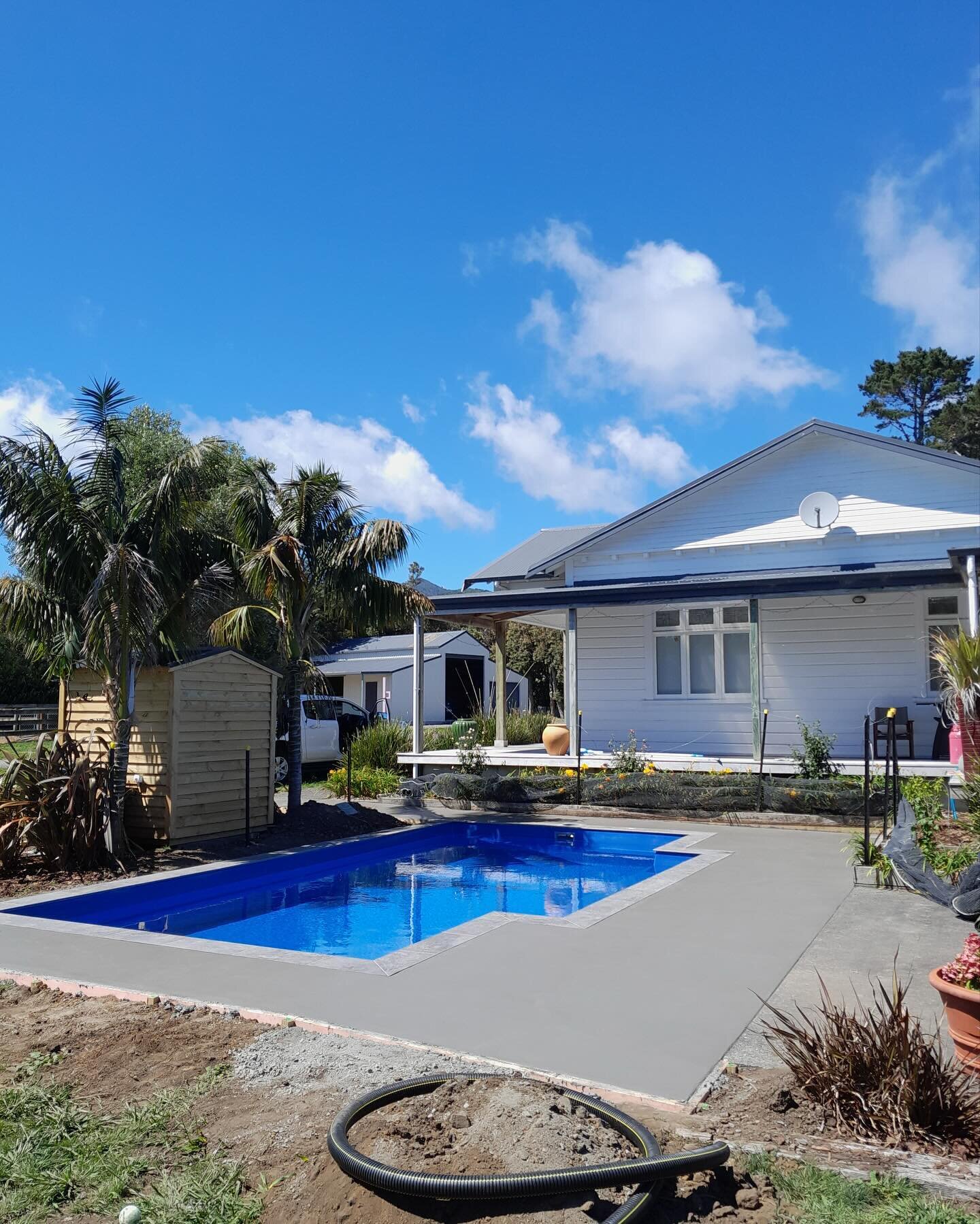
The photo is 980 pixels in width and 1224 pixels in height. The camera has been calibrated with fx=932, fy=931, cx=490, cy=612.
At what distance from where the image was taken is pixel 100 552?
10625 mm

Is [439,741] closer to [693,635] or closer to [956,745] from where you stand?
[693,635]

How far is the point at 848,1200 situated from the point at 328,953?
5.72m

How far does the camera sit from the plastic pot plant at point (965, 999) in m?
4.10

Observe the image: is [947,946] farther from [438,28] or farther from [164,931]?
[438,28]

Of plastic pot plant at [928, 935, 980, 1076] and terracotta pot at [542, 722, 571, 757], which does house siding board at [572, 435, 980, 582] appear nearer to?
terracotta pot at [542, 722, 571, 757]

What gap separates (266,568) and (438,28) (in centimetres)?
776

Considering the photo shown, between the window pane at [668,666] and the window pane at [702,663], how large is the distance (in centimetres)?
27

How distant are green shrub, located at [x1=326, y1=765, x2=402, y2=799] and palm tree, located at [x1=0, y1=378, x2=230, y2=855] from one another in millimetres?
5837

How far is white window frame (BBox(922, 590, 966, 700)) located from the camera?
52.2ft

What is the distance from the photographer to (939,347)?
43969mm

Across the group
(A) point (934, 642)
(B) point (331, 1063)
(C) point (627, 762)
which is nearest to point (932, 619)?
(A) point (934, 642)

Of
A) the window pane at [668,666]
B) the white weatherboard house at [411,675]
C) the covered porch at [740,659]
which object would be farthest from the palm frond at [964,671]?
the white weatherboard house at [411,675]

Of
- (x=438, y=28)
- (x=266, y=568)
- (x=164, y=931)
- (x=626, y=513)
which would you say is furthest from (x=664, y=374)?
(x=164, y=931)

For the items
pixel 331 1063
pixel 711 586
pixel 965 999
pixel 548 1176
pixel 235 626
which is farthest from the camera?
pixel 711 586
